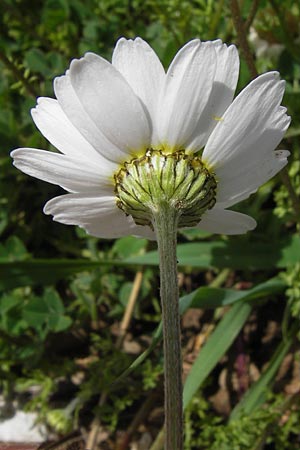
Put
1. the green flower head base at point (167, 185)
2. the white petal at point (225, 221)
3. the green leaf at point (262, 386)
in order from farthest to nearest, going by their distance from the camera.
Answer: the green leaf at point (262, 386) → the white petal at point (225, 221) → the green flower head base at point (167, 185)

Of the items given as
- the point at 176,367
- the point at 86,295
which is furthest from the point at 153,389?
the point at 176,367

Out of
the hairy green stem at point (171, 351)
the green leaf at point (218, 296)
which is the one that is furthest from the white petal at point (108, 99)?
the green leaf at point (218, 296)

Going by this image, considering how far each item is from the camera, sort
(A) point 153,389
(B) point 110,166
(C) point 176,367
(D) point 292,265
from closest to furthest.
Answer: (C) point 176,367
(B) point 110,166
(D) point 292,265
(A) point 153,389

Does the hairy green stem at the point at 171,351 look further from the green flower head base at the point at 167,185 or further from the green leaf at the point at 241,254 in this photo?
the green leaf at the point at 241,254

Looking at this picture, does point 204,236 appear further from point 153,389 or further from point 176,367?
point 176,367

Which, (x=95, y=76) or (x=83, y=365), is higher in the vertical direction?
(x=95, y=76)

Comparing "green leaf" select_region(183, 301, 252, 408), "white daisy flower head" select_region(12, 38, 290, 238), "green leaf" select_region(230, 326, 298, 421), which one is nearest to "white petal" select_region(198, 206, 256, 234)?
"white daisy flower head" select_region(12, 38, 290, 238)

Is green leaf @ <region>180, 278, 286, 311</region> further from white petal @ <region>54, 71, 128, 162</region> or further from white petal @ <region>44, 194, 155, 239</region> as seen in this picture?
white petal @ <region>54, 71, 128, 162</region>

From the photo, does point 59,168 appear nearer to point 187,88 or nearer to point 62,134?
point 62,134
